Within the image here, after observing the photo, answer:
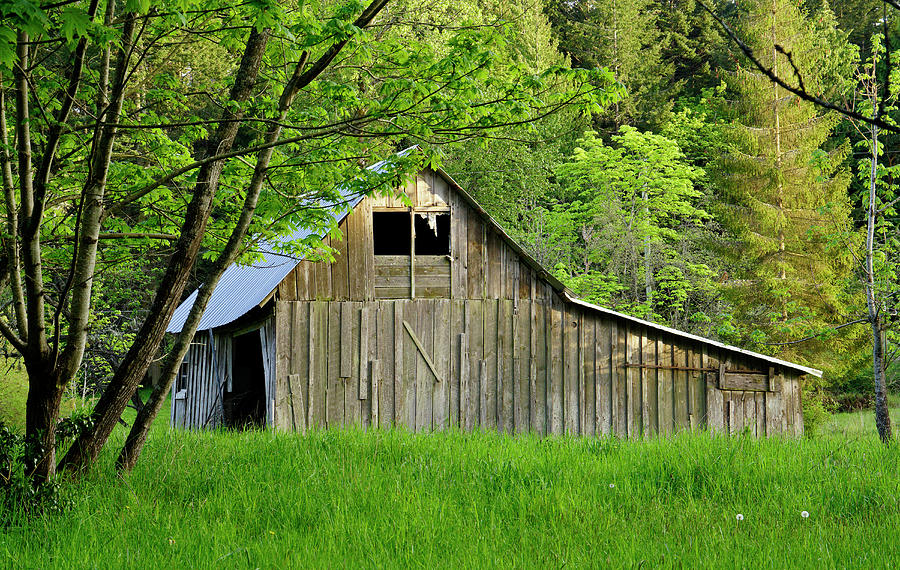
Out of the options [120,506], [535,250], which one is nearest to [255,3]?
[120,506]

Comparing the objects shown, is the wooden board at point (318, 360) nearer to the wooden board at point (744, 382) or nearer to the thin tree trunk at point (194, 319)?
the thin tree trunk at point (194, 319)

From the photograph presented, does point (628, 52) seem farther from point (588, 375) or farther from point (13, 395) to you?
point (13, 395)

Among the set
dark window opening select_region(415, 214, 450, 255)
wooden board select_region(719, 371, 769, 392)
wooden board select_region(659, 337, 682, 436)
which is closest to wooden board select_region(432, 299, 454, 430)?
dark window opening select_region(415, 214, 450, 255)

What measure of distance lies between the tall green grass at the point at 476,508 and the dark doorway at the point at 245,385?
32.8 ft

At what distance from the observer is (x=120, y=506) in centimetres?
573

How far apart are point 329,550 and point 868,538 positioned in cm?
342

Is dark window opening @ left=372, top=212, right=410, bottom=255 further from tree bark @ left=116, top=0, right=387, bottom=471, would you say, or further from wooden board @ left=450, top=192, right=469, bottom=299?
tree bark @ left=116, top=0, right=387, bottom=471

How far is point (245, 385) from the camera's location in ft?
60.2

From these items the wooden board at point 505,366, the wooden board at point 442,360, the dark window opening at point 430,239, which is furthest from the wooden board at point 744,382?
the dark window opening at point 430,239

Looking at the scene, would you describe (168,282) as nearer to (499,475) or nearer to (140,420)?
(140,420)

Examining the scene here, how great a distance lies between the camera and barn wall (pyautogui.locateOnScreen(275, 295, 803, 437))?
14.1 metres

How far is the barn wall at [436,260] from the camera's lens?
562 inches

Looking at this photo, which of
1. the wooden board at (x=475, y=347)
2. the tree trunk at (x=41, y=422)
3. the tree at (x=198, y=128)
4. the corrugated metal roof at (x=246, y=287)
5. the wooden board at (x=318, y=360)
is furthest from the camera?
the wooden board at (x=475, y=347)

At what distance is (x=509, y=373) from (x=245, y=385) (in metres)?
6.97
